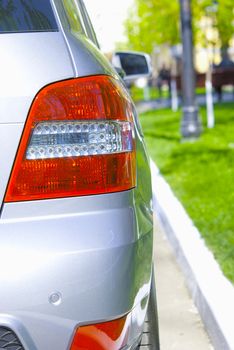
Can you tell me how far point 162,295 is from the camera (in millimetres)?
4699

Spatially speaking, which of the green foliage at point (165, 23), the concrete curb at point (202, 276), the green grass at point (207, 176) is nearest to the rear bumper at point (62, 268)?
the concrete curb at point (202, 276)

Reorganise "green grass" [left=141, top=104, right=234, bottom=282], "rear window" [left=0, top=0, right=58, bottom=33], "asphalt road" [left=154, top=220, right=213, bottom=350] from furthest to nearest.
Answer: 1. "green grass" [left=141, top=104, right=234, bottom=282]
2. "asphalt road" [left=154, top=220, right=213, bottom=350]
3. "rear window" [left=0, top=0, right=58, bottom=33]

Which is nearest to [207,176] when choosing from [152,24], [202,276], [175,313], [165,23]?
[202,276]

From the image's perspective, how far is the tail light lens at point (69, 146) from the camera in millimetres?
2162

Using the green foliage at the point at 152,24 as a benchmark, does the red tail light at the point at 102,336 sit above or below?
above

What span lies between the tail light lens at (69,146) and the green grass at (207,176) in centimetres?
241

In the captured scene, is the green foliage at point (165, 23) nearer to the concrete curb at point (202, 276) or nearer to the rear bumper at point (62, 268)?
the concrete curb at point (202, 276)

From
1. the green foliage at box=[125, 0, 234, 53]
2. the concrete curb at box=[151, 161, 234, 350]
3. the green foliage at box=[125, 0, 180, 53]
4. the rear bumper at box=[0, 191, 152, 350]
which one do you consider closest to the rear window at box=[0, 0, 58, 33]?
the rear bumper at box=[0, 191, 152, 350]

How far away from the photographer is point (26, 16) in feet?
7.43

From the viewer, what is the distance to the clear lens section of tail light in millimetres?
2168

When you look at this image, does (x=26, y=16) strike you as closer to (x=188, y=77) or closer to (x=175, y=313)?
(x=175, y=313)

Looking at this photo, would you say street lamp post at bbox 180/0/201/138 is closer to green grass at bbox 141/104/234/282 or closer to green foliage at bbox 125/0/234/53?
green grass at bbox 141/104/234/282

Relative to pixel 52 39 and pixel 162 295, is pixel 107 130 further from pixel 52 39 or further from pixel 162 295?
pixel 162 295

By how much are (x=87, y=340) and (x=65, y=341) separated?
0.07 m
